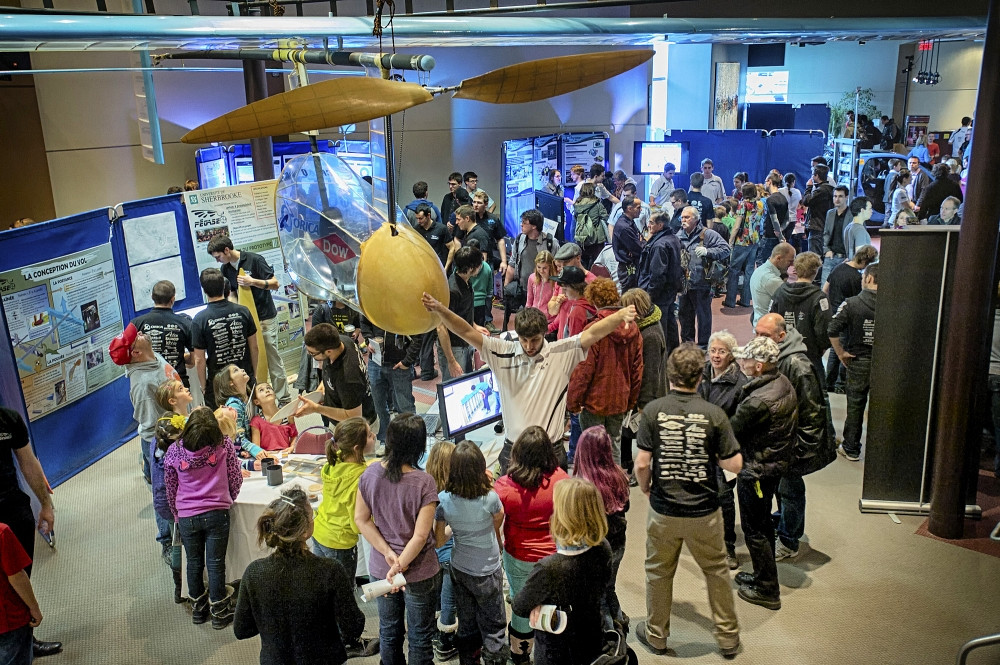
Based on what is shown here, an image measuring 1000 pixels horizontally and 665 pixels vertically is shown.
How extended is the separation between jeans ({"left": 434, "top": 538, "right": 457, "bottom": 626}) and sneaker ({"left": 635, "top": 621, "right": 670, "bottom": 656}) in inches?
36.9

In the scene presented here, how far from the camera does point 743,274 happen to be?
9.98 metres

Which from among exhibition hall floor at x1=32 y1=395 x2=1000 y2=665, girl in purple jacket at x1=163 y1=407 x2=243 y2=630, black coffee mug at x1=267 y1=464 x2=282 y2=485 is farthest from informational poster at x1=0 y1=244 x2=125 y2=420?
black coffee mug at x1=267 y1=464 x2=282 y2=485

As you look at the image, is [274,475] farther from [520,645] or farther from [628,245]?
[628,245]

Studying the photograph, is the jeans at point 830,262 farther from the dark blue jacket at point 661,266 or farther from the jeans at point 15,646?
the jeans at point 15,646

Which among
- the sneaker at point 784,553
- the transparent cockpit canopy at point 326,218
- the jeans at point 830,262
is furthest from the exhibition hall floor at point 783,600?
the jeans at point 830,262

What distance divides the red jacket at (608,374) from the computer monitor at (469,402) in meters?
0.63

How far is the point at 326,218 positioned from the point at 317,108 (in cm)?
177

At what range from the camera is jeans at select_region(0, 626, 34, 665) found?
341 cm

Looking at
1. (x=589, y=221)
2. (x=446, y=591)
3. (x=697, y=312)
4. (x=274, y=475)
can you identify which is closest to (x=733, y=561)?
(x=446, y=591)

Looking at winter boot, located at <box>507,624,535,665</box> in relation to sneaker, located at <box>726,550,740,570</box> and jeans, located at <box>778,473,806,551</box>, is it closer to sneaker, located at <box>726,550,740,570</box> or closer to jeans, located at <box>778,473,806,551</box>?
sneaker, located at <box>726,550,740,570</box>

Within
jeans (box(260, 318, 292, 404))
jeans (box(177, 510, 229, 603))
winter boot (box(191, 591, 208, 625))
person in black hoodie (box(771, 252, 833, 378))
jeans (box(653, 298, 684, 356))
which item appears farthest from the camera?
jeans (box(653, 298, 684, 356))

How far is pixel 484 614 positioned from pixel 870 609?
220 cm

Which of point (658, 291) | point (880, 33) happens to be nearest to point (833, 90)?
point (880, 33)

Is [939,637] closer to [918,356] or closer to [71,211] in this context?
[918,356]
